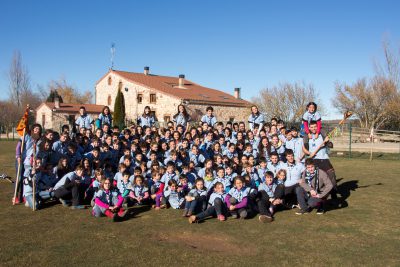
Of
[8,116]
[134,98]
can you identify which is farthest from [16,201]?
[8,116]

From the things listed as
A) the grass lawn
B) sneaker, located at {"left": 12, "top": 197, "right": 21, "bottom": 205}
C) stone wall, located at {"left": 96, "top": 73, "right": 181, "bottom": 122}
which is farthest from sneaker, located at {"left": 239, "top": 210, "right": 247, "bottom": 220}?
stone wall, located at {"left": 96, "top": 73, "right": 181, "bottom": 122}

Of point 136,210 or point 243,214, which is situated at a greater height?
point 243,214

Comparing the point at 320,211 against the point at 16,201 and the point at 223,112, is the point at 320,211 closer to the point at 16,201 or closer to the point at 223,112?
the point at 16,201

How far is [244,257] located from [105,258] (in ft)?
5.82

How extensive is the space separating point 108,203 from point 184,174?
1731 millimetres

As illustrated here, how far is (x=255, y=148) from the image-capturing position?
9.59 meters

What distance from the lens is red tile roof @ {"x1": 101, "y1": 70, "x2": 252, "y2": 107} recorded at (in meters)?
37.4

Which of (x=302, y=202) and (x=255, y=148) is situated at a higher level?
(x=255, y=148)

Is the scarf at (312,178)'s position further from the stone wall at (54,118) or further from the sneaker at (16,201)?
the stone wall at (54,118)

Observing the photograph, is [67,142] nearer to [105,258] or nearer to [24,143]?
[24,143]

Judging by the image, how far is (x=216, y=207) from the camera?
265 inches

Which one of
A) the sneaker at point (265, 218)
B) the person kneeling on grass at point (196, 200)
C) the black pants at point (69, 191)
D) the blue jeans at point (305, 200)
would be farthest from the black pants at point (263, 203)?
the black pants at point (69, 191)

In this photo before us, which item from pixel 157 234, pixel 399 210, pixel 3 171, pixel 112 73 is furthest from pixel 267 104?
pixel 157 234

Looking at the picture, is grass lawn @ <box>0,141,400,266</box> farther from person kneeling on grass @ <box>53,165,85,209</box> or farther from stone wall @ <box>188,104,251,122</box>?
stone wall @ <box>188,104,251,122</box>
